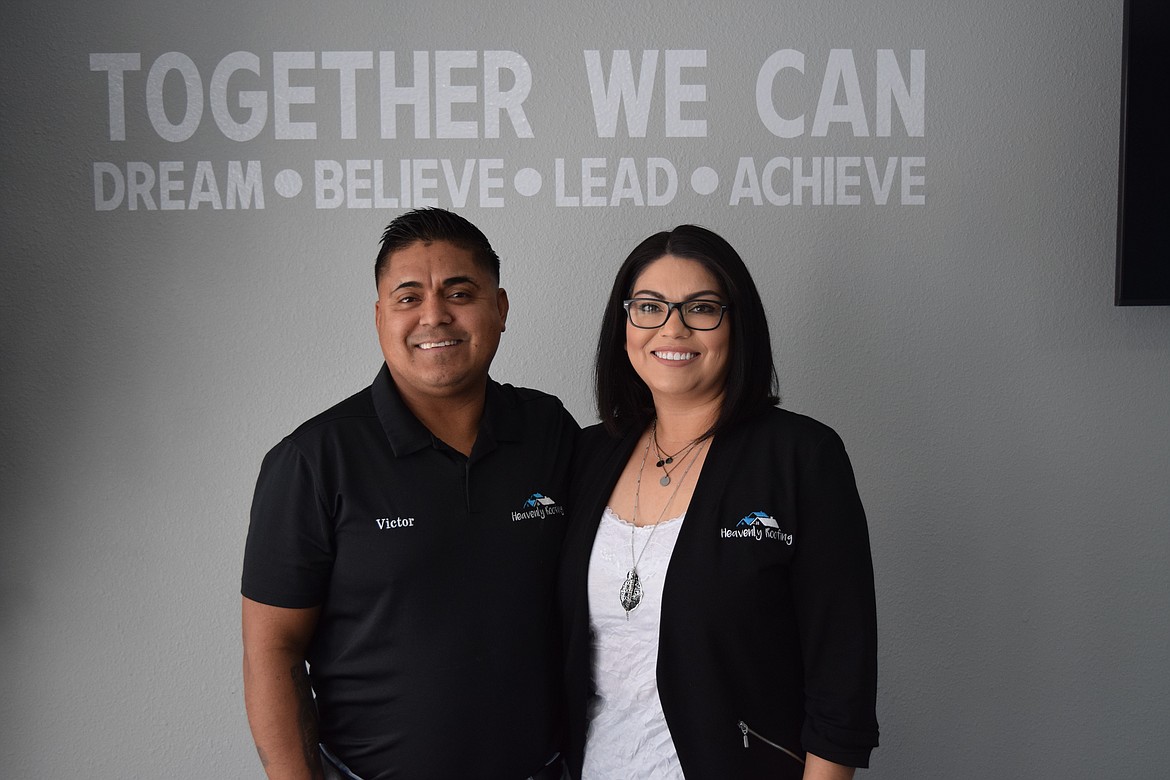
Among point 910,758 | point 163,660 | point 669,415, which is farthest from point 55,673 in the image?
point 910,758

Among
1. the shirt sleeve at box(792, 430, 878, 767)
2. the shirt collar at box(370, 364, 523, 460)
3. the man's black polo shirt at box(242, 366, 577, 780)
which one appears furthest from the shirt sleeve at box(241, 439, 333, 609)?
the shirt sleeve at box(792, 430, 878, 767)

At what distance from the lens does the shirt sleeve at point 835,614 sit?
142cm

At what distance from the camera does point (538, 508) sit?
1633 millimetres

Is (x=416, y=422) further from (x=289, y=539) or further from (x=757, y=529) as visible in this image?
(x=757, y=529)

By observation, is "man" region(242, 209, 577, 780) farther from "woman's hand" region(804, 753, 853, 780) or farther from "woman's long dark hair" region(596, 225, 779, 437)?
"woman's hand" region(804, 753, 853, 780)

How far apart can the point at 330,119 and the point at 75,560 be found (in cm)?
131

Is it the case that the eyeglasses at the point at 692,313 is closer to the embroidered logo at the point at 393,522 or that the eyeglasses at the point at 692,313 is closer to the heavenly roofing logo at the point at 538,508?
the heavenly roofing logo at the point at 538,508

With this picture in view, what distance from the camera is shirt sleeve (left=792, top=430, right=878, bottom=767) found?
142cm

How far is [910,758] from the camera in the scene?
2.28 metres

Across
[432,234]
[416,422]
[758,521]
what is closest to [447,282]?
[432,234]

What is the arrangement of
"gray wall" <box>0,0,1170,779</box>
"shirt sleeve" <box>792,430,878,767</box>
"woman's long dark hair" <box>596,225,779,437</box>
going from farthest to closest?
"gray wall" <box>0,0,1170,779</box> → "woman's long dark hair" <box>596,225,779,437</box> → "shirt sleeve" <box>792,430,878,767</box>

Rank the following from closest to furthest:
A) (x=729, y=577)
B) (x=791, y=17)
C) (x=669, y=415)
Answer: (x=729, y=577) → (x=669, y=415) → (x=791, y=17)

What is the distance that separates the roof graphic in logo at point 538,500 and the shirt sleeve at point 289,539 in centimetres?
36

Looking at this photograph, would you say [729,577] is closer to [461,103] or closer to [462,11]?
[461,103]
